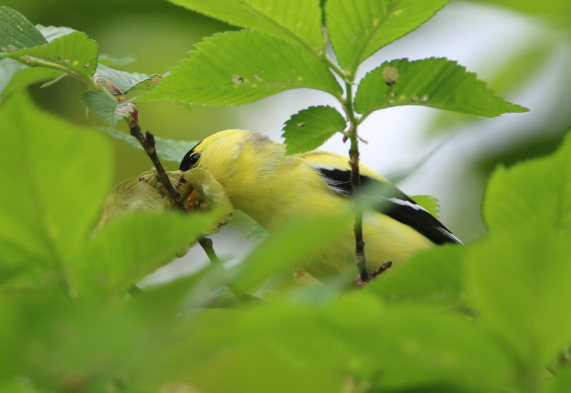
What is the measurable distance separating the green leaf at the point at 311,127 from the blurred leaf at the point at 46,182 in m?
0.70

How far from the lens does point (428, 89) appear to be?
3.51 feet

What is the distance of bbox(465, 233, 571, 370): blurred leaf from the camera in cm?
46

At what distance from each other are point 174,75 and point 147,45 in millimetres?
4284

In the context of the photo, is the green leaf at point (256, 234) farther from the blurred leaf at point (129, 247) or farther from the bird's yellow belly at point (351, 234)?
the blurred leaf at point (129, 247)

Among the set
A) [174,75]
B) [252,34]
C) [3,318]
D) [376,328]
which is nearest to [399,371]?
[376,328]

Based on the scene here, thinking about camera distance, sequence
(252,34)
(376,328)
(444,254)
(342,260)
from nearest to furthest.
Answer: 1. (376,328)
2. (444,254)
3. (252,34)
4. (342,260)

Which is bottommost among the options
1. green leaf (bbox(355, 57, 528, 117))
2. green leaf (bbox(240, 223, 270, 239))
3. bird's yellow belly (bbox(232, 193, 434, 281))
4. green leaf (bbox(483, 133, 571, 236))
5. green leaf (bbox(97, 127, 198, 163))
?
bird's yellow belly (bbox(232, 193, 434, 281))

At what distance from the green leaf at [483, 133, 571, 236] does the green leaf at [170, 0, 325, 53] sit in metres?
0.49

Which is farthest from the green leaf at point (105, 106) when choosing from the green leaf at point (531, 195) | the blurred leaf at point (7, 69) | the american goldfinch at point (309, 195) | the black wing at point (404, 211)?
the black wing at point (404, 211)

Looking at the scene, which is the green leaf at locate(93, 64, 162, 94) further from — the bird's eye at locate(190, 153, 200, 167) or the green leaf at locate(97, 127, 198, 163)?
the bird's eye at locate(190, 153, 200, 167)

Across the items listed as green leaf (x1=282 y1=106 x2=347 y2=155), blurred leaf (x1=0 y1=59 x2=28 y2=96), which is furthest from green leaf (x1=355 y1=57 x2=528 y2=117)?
blurred leaf (x1=0 y1=59 x2=28 y2=96)

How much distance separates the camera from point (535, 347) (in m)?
0.48

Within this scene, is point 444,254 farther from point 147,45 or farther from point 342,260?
point 147,45

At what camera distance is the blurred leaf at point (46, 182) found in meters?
0.44
